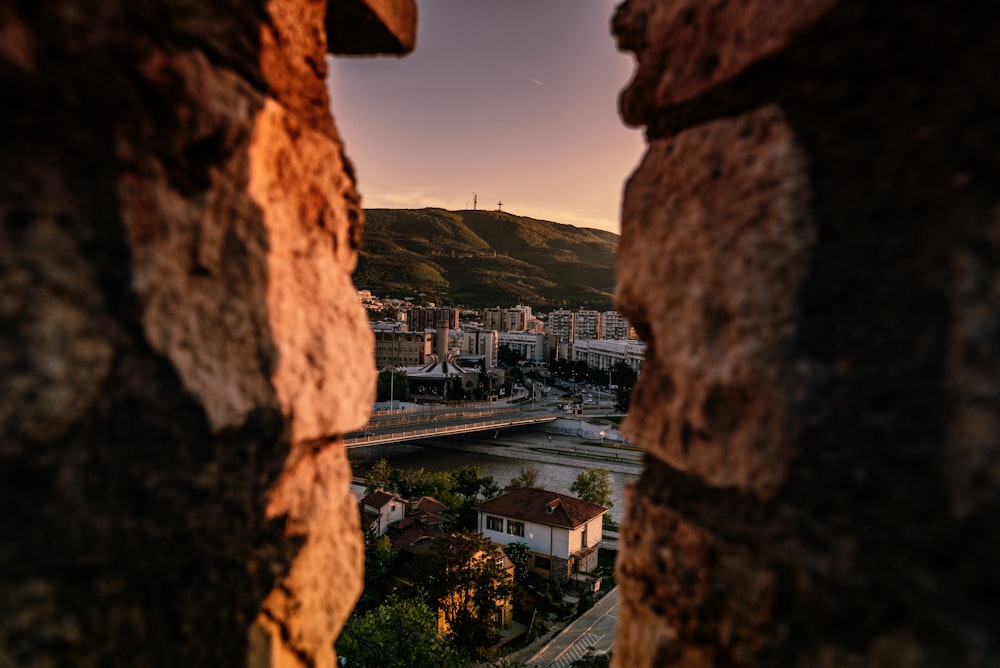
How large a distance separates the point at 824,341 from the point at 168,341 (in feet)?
4.34

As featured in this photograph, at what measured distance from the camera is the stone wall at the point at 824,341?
1136 millimetres

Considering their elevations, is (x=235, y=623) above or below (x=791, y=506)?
below

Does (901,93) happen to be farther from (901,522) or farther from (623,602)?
(623,602)

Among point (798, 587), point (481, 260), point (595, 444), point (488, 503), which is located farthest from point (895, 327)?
point (481, 260)

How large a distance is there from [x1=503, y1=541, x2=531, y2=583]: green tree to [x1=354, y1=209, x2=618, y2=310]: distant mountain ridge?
95.4m

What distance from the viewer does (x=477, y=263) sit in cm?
15175

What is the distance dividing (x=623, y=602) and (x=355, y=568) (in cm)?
77

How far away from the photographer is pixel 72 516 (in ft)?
3.86

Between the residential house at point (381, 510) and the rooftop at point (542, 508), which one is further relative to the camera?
the residential house at point (381, 510)

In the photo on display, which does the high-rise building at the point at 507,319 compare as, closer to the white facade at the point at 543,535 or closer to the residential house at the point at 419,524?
the residential house at the point at 419,524

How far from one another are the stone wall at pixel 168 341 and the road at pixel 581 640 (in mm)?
14841

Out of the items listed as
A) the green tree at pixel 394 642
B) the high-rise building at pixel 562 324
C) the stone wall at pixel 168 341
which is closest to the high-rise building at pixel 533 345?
the high-rise building at pixel 562 324

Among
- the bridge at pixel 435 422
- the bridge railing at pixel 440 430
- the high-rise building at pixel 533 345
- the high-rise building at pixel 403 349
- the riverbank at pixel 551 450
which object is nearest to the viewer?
the bridge railing at pixel 440 430

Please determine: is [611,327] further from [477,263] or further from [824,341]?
[824,341]
